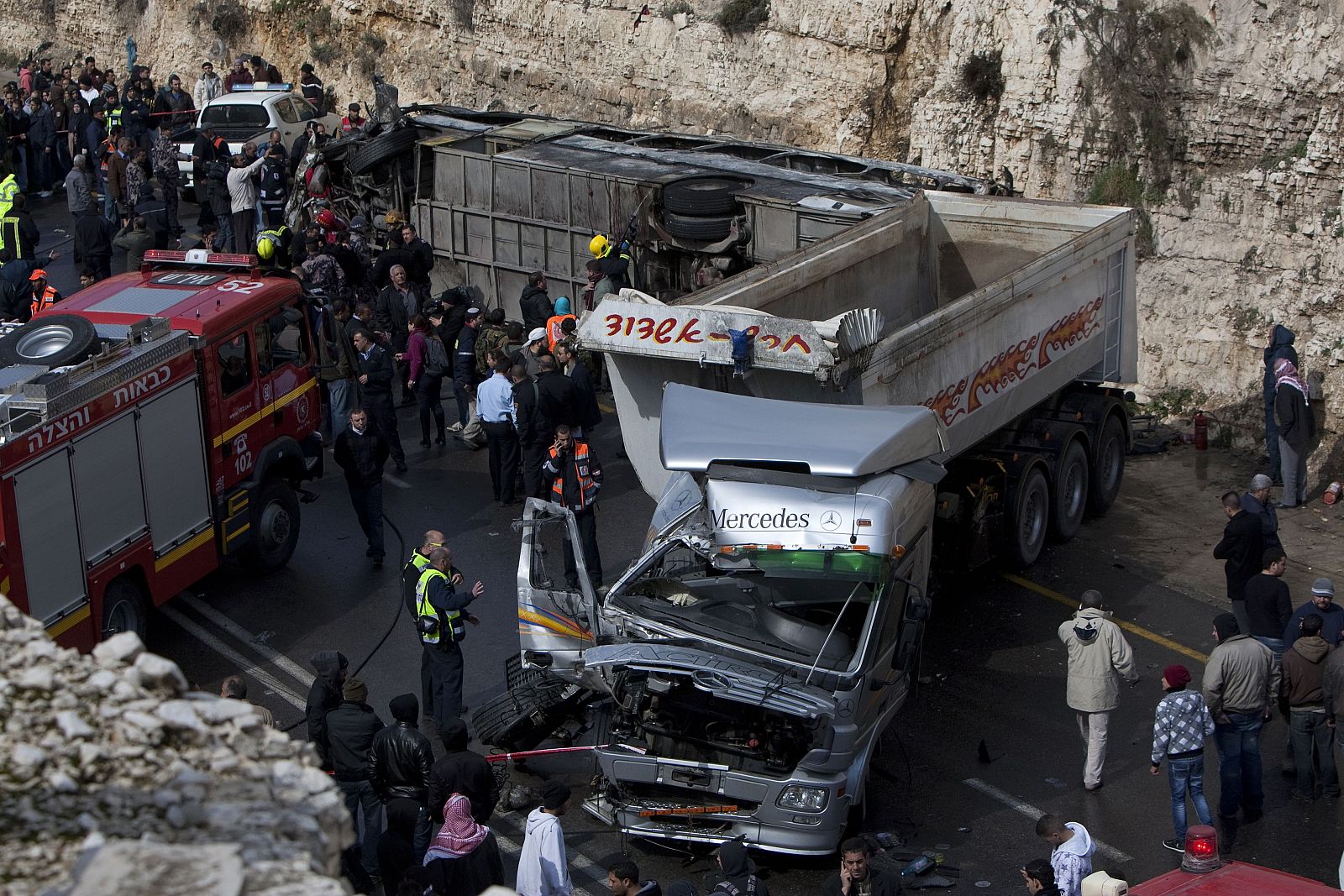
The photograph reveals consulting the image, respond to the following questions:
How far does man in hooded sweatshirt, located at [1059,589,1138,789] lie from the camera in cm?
1021

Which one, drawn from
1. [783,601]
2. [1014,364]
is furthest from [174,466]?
[1014,364]

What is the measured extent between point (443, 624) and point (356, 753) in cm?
165

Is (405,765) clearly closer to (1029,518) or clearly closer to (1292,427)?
(1029,518)

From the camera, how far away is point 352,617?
42.4 ft

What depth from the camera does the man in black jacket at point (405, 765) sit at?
884 cm

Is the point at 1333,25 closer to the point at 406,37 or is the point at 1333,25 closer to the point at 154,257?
the point at 154,257

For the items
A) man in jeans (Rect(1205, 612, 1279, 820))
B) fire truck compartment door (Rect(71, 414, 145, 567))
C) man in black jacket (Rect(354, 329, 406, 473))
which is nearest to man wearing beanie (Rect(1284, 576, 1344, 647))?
man in jeans (Rect(1205, 612, 1279, 820))

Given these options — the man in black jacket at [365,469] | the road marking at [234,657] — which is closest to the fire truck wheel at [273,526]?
the man in black jacket at [365,469]

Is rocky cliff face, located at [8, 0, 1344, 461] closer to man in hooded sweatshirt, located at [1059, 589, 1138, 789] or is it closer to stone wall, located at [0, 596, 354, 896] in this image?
man in hooded sweatshirt, located at [1059, 589, 1138, 789]

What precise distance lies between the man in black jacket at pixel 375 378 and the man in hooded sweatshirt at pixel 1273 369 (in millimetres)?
8303

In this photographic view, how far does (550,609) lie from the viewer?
10.1 m

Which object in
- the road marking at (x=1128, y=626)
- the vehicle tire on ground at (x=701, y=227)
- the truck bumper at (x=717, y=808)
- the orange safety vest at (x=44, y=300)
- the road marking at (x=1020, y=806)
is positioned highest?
the vehicle tire on ground at (x=701, y=227)

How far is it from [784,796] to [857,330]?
3693mm

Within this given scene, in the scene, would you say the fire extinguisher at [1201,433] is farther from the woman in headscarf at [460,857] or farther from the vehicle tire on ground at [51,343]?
the vehicle tire on ground at [51,343]
